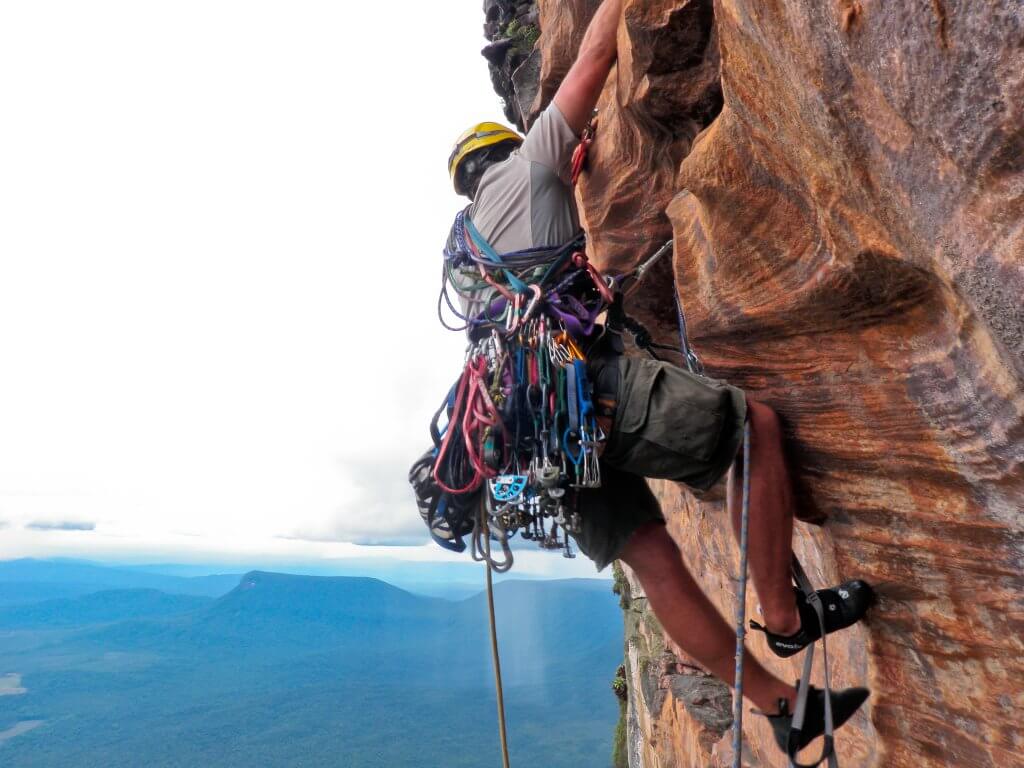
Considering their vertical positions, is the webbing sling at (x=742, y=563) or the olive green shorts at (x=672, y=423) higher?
the olive green shorts at (x=672, y=423)

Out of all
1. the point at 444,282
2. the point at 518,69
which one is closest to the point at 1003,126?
the point at 444,282

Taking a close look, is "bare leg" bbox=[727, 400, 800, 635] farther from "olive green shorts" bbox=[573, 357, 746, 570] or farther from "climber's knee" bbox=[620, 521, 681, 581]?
"climber's knee" bbox=[620, 521, 681, 581]

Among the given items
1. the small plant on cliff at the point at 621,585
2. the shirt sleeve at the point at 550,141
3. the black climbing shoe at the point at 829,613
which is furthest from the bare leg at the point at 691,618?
the small plant on cliff at the point at 621,585

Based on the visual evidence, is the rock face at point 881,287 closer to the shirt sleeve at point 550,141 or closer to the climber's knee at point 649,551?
the shirt sleeve at point 550,141

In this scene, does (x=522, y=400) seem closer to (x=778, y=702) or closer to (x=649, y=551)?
(x=649, y=551)

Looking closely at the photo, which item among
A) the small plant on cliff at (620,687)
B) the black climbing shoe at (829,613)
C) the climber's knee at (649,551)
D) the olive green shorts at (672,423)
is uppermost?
the olive green shorts at (672,423)

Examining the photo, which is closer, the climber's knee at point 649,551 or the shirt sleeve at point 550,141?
the climber's knee at point 649,551

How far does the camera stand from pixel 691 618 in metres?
2.95

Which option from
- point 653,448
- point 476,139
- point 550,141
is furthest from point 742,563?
point 476,139

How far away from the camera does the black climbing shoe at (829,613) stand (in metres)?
2.63

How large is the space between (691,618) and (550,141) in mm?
2424

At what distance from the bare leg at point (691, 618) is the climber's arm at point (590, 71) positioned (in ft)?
7.12

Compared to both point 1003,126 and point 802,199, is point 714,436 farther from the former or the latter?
point 1003,126

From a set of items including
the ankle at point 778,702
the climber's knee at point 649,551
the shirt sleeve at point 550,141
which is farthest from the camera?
the shirt sleeve at point 550,141
